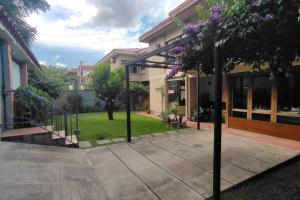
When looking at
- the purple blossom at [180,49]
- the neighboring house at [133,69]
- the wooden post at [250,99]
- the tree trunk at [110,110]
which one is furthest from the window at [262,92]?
the neighboring house at [133,69]

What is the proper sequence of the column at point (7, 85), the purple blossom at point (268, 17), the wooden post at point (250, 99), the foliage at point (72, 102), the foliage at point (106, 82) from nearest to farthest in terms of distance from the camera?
the purple blossom at point (268, 17) < the column at point (7, 85) < the wooden post at point (250, 99) < the foliage at point (106, 82) < the foliage at point (72, 102)

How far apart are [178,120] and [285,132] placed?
4.26m

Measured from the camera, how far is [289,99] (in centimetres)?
681

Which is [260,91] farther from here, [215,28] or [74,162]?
[74,162]

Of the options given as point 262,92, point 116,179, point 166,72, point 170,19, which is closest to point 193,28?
point 116,179

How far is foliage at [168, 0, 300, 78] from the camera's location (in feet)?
7.89

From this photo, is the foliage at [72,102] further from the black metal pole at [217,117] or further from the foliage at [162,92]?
the black metal pole at [217,117]

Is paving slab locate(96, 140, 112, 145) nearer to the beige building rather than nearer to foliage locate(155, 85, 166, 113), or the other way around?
the beige building

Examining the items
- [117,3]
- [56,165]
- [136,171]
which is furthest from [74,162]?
[117,3]

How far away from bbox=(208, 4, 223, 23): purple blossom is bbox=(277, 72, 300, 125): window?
4794mm

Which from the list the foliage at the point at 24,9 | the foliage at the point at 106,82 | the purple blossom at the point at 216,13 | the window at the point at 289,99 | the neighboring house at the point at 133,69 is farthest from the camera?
the neighboring house at the point at 133,69

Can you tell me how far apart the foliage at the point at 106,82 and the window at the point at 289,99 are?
887 cm

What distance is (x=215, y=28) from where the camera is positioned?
2.89 meters

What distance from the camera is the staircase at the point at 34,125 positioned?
18.0 feet
